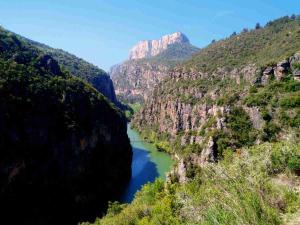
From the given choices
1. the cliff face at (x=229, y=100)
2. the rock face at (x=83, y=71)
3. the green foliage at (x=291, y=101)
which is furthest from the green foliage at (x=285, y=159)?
the rock face at (x=83, y=71)

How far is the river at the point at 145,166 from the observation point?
227 ft

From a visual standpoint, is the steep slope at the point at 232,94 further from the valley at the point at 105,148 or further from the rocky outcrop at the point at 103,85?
the rocky outcrop at the point at 103,85

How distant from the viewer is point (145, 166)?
8769 centimetres

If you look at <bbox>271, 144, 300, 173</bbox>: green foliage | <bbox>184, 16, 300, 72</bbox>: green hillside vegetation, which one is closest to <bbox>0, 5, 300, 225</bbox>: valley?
<bbox>271, 144, 300, 173</bbox>: green foliage

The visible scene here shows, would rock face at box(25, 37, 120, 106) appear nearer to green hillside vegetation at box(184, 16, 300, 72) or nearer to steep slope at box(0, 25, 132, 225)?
green hillside vegetation at box(184, 16, 300, 72)

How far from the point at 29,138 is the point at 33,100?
21.6 ft

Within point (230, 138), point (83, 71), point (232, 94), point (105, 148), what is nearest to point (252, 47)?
point (232, 94)

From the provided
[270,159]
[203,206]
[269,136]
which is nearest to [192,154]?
→ [269,136]

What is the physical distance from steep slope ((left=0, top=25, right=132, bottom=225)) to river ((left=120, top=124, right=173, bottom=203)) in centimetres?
240

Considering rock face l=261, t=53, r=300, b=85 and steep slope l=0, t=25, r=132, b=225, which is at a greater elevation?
rock face l=261, t=53, r=300, b=85

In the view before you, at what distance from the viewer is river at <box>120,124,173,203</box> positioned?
69206 millimetres

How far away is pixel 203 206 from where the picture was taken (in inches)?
644

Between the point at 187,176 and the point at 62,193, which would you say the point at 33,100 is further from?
the point at 187,176

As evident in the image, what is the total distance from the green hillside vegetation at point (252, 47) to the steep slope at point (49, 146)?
39.9 meters
